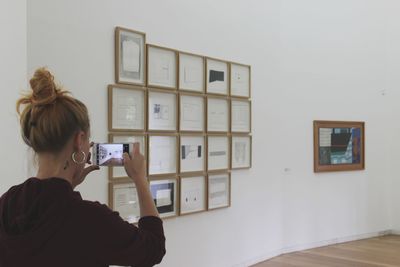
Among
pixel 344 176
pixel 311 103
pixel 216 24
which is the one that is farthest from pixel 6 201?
pixel 344 176

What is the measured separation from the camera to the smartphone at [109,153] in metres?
1.62

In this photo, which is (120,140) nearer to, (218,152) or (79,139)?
(218,152)

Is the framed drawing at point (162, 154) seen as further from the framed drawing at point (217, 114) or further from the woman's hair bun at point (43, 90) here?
the woman's hair bun at point (43, 90)

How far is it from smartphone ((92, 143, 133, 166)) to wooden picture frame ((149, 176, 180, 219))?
2.44 m

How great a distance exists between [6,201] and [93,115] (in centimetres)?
232

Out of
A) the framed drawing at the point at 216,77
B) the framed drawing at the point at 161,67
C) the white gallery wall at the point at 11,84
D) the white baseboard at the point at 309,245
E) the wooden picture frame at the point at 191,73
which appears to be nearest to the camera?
the white gallery wall at the point at 11,84

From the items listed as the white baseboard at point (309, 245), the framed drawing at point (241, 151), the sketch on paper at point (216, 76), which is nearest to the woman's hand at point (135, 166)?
the sketch on paper at point (216, 76)

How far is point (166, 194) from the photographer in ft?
13.9

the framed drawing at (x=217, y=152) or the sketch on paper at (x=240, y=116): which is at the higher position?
the sketch on paper at (x=240, y=116)

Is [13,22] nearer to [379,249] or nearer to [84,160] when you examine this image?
[84,160]

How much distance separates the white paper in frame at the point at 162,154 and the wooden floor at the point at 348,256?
1.83 meters

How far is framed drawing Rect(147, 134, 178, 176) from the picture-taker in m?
4.12

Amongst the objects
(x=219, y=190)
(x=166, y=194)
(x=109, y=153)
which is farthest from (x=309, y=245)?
(x=109, y=153)

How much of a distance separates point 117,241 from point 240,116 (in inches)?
154
